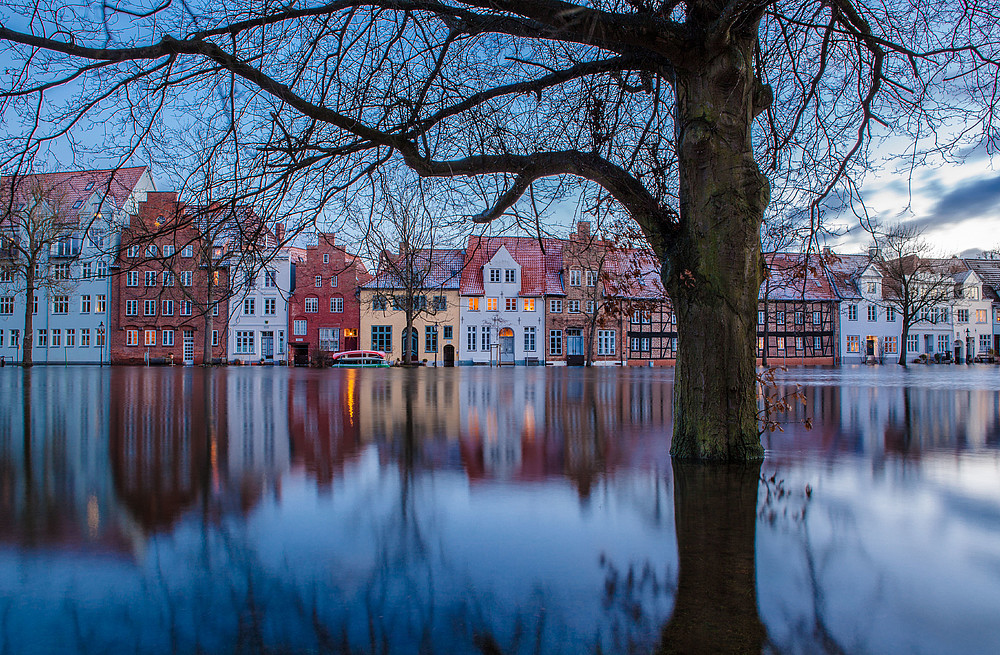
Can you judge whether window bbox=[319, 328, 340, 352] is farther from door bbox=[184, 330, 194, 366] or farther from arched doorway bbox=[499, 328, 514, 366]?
arched doorway bbox=[499, 328, 514, 366]

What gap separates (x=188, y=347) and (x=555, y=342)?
2830cm

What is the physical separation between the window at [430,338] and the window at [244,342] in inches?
532

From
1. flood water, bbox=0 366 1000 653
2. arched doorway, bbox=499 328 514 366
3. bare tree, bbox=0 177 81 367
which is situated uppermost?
bare tree, bbox=0 177 81 367

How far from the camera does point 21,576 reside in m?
2.58

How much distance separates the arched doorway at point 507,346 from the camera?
49875 millimetres

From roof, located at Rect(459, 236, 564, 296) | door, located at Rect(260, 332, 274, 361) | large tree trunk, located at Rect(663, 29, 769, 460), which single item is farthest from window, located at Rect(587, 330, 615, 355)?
large tree trunk, located at Rect(663, 29, 769, 460)

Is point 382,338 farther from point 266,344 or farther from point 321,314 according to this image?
point 266,344

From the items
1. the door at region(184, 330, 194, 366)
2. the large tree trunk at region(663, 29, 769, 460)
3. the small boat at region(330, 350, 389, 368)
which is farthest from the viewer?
the door at region(184, 330, 194, 366)

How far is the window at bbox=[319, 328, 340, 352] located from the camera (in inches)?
1954

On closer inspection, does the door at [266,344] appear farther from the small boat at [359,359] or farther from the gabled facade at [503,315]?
the gabled facade at [503,315]

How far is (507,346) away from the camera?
164ft

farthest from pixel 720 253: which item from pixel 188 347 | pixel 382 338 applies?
pixel 188 347

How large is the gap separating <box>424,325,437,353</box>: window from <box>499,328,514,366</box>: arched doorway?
516 cm

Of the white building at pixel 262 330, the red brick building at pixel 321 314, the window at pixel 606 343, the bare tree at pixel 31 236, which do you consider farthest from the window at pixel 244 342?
the window at pixel 606 343
